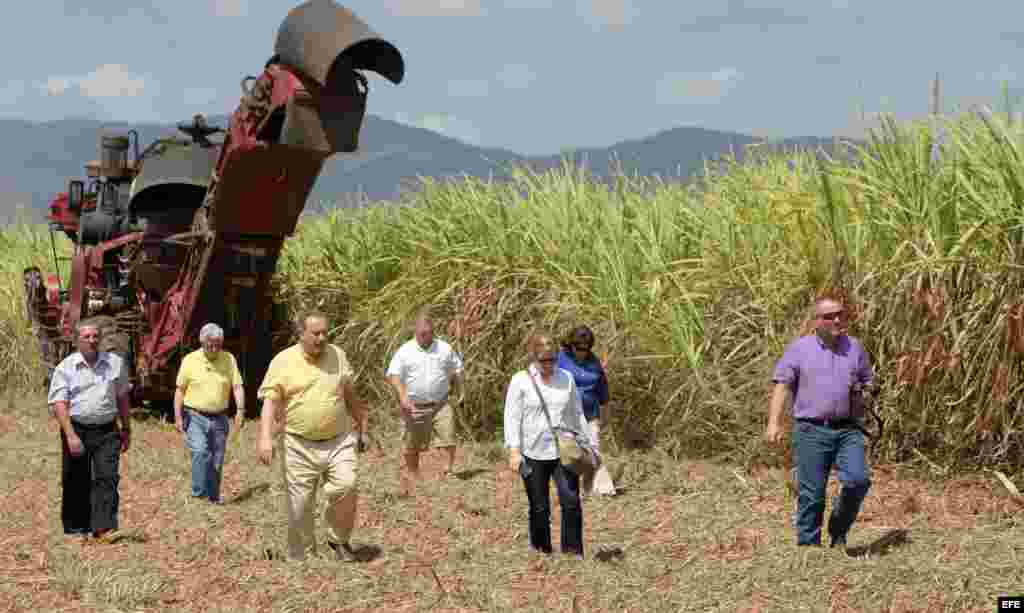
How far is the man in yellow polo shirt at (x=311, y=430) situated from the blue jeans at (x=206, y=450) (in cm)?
294

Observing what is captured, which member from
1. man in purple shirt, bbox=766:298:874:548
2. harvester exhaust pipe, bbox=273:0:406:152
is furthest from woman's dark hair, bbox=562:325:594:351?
harvester exhaust pipe, bbox=273:0:406:152

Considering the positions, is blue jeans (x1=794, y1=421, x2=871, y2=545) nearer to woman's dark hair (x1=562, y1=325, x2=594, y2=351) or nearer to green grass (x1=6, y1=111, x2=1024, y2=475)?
green grass (x1=6, y1=111, x2=1024, y2=475)

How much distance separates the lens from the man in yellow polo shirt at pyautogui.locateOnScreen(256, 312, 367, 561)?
8172 millimetres

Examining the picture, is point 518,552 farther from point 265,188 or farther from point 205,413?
point 265,188

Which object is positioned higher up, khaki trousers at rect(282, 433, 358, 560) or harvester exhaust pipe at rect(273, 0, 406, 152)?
harvester exhaust pipe at rect(273, 0, 406, 152)

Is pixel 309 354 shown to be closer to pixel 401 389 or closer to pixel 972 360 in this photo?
pixel 401 389

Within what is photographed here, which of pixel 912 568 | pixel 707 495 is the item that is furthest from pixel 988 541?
pixel 707 495

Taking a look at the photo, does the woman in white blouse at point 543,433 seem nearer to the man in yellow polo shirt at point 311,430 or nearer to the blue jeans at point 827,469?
the man in yellow polo shirt at point 311,430

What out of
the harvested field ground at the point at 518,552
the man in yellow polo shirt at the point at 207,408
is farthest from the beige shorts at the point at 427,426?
the man in yellow polo shirt at the point at 207,408

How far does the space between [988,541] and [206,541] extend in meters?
5.06

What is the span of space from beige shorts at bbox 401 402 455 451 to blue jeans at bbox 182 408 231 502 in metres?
1.53

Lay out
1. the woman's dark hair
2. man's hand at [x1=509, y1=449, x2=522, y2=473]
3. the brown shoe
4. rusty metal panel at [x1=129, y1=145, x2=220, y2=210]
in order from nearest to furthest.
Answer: man's hand at [x1=509, y1=449, x2=522, y2=473]
the brown shoe
the woman's dark hair
rusty metal panel at [x1=129, y1=145, x2=220, y2=210]

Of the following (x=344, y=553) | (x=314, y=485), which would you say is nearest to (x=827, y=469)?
(x=344, y=553)

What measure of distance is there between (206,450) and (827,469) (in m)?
5.28
